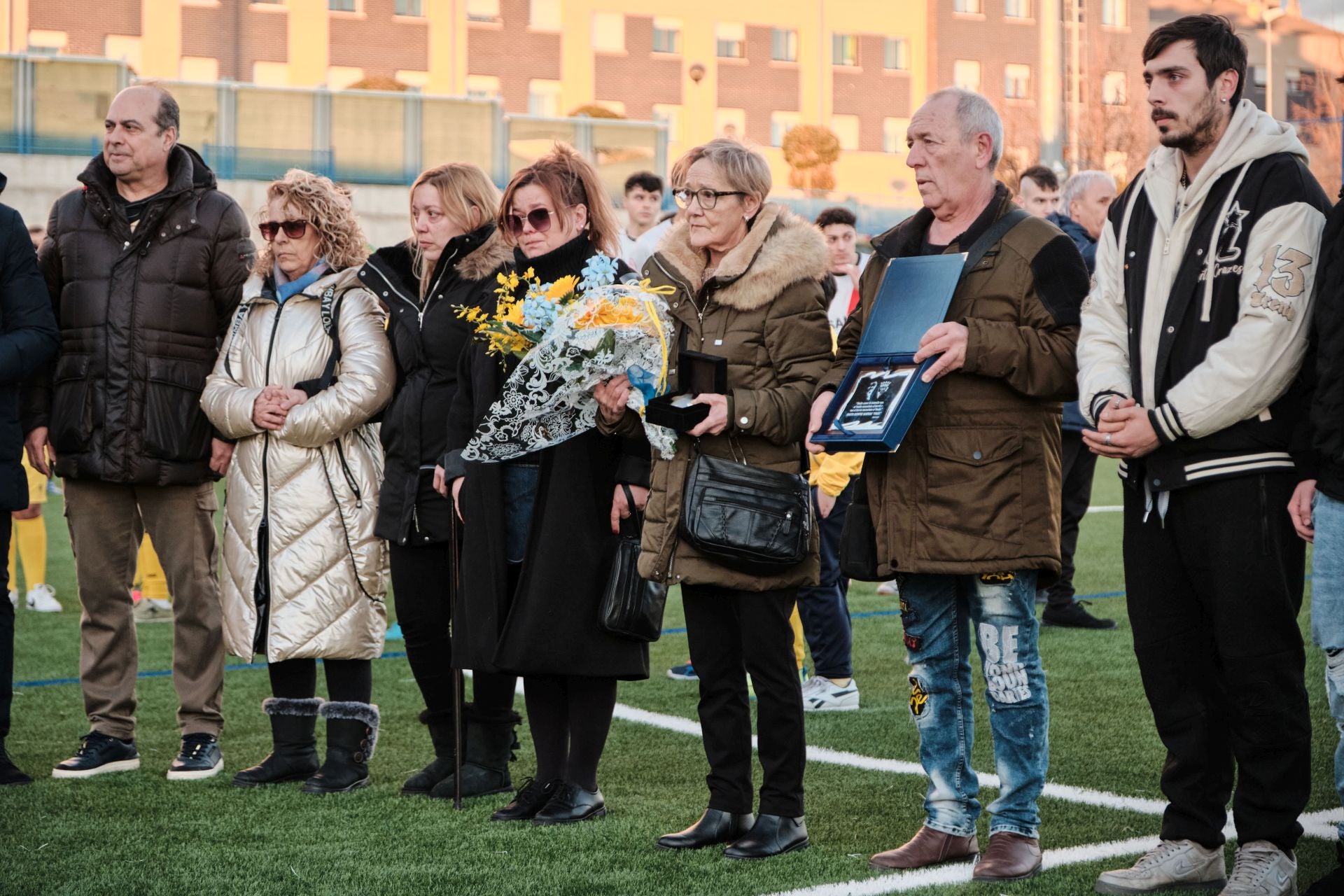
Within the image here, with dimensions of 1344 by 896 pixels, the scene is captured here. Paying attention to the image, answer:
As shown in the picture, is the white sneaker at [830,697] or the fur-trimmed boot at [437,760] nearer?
the fur-trimmed boot at [437,760]

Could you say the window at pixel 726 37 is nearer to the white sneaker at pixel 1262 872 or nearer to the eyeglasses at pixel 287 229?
the eyeglasses at pixel 287 229

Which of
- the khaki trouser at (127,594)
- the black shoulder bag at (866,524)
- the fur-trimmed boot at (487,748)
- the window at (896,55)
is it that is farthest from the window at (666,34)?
the black shoulder bag at (866,524)

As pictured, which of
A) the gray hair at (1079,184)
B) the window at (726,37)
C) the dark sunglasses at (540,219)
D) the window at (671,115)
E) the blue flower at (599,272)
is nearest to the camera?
the blue flower at (599,272)

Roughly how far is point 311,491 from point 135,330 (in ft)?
3.31

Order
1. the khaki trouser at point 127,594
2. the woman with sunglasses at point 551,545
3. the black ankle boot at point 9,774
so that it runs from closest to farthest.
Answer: the woman with sunglasses at point 551,545
the black ankle boot at point 9,774
the khaki trouser at point 127,594

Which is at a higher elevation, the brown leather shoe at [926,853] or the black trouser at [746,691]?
the black trouser at [746,691]

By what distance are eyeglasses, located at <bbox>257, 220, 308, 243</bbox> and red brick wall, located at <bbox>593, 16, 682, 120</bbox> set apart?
47.5m

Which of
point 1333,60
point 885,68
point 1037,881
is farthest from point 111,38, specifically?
point 1037,881

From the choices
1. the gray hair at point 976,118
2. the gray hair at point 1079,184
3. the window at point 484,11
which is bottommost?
the gray hair at point 976,118

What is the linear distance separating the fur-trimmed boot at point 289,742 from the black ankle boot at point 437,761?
0.45 metres

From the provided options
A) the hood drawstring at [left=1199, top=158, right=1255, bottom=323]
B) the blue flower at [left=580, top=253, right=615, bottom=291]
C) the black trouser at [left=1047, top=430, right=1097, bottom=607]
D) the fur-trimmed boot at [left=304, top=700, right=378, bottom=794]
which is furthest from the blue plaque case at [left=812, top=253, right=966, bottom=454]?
the black trouser at [left=1047, top=430, right=1097, bottom=607]

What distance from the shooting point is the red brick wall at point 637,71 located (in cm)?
5222

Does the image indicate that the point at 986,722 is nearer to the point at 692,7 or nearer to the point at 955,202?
the point at 955,202

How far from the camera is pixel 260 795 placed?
5.62 metres
